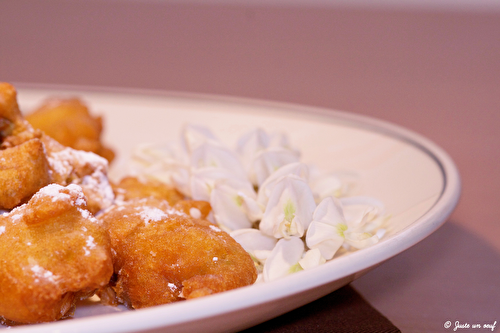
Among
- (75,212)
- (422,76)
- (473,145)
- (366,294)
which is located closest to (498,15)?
(422,76)

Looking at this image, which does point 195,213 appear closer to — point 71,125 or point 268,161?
point 268,161

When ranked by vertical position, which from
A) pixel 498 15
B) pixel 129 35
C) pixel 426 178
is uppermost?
pixel 498 15

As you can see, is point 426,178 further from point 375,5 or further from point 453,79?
point 375,5

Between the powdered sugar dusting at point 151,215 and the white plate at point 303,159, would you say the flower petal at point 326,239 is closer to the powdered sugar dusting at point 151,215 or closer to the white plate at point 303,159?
the white plate at point 303,159

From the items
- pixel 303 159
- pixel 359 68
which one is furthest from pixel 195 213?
pixel 359 68

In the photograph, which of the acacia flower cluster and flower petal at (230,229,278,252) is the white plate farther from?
flower petal at (230,229,278,252)

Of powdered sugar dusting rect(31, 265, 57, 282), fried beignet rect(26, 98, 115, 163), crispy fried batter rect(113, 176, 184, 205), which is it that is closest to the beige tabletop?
crispy fried batter rect(113, 176, 184, 205)
